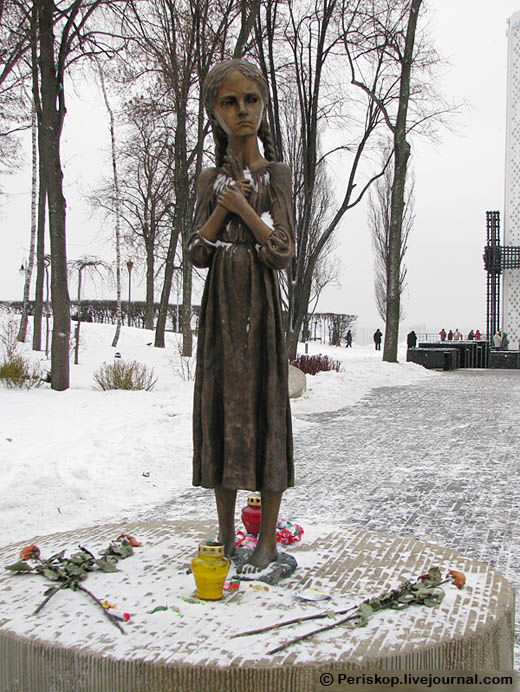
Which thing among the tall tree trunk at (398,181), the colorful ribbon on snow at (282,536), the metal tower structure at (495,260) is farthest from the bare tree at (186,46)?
the metal tower structure at (495,260)

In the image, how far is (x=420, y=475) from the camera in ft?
24.2

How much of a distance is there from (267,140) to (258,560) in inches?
77.8

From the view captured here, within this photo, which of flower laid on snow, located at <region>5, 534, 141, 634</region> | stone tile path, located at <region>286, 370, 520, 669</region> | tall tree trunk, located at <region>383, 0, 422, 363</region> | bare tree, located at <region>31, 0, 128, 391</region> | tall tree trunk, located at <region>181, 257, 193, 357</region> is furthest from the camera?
tall tree trunk, located at <region>383, 0, 422, 363</region>

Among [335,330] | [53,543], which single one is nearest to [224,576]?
[53,543]

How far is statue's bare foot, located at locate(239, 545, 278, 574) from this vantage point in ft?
10.7

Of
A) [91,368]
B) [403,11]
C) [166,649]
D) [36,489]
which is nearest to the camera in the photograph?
[166,649]

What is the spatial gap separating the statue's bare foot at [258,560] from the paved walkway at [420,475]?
1.21 metres

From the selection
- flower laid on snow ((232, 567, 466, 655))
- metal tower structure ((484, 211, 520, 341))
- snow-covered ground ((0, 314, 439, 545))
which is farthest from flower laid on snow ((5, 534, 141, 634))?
metal tower structure ((484, 211, 520, 341))

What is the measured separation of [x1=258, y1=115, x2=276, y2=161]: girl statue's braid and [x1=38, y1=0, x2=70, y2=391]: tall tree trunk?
958cm

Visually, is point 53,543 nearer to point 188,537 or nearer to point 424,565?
point 188,537

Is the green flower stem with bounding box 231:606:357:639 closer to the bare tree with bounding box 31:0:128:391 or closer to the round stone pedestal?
the round stone pedestal

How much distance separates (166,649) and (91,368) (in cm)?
1562

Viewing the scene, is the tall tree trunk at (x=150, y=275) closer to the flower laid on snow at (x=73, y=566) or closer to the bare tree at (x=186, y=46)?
the bare tree at (x=186, y=46)

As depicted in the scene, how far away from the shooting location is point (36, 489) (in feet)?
20.6
